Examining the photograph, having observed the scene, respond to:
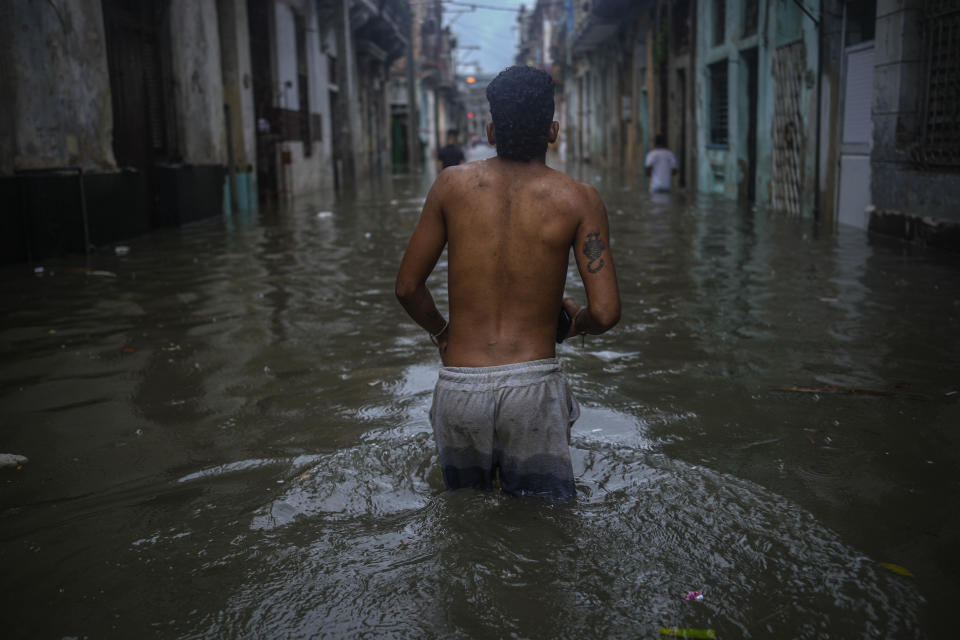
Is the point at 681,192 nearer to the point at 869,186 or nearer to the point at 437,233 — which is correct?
the point at 869,186

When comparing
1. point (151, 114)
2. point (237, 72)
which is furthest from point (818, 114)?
point (237, 72)

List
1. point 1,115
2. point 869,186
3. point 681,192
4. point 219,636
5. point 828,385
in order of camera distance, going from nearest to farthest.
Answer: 1. point 219,636
2. point 828,385
3. point 1,115
4. point 869,186
5. point 681,192

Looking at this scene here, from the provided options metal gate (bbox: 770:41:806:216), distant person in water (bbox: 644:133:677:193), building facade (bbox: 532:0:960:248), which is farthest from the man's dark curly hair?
distant person in water (bbox: 644:133:677:193)

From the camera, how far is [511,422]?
2.68 metres

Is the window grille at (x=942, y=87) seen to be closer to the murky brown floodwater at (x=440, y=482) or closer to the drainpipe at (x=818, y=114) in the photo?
the murky brown floodwater at (x=440, y=482)

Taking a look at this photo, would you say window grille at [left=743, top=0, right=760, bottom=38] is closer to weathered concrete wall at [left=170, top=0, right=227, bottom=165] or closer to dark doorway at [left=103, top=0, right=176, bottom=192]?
weathered concrete wall at [left=170, top=0, right=227, bottom=165]

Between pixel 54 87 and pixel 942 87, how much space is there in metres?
9.30

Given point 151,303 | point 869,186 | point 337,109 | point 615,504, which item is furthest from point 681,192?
point 615,504

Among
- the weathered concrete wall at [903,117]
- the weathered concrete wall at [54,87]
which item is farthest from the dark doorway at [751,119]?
the weathered concrete wall at [54,87]

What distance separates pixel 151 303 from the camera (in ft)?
22.9

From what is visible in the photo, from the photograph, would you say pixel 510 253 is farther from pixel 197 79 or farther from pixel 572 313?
pixel 197 79

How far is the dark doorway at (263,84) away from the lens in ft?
59.7

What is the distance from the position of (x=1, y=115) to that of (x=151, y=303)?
11.4ft

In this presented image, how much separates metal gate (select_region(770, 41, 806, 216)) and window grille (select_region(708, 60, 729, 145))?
11.9 feet
